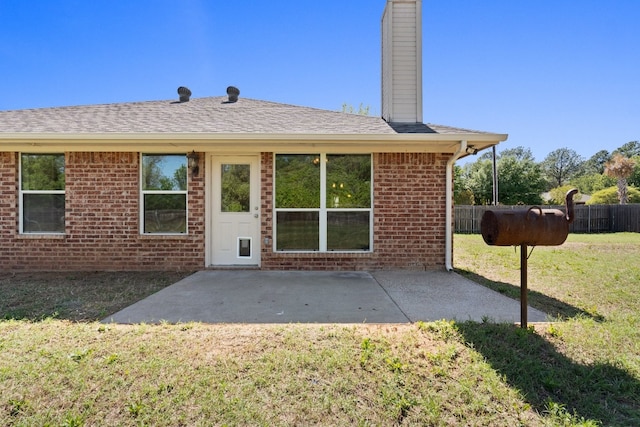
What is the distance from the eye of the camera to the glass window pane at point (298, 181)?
6.56 m

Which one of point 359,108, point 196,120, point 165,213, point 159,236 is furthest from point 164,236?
point 359,108

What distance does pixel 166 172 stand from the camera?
656 centimetres

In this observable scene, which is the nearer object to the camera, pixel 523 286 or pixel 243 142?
pixel 523 286

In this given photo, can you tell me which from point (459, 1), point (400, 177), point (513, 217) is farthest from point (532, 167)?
point (513, 217)

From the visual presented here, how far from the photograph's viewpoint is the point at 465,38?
11.6 meters

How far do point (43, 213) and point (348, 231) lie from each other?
6.01 metres

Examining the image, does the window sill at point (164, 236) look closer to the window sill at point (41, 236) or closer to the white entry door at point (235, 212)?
the white entry door at point (235, 212)

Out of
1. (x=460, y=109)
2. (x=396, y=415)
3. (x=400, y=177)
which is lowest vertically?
(x=396, y=415)

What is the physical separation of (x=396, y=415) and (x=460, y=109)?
31.2 m

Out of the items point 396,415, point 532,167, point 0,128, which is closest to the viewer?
point 396,415

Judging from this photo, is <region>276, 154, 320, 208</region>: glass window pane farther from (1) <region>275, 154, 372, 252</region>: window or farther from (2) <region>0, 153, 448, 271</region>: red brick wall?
(2) <region>0, 153, 448, 271</region>: red brick wall

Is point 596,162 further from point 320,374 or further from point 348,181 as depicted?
point 320,374

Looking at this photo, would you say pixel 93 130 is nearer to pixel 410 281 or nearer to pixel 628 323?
pixel 410 281

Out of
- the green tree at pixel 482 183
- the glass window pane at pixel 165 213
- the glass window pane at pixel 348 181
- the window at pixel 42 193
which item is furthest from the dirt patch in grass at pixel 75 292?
the green tree at pixel 482 183
